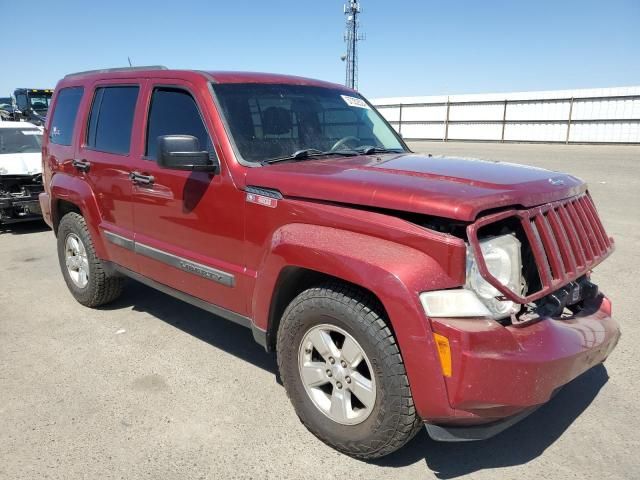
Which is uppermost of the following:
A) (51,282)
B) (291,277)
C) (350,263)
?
(350,263)

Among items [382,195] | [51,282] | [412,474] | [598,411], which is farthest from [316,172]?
[51,282]

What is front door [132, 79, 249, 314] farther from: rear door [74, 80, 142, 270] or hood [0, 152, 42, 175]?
hood [0, 152, 42, 175]

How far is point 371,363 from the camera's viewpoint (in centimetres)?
241

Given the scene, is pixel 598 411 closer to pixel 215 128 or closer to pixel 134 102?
pixel 215 128

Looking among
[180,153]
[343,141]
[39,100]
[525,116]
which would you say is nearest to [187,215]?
[180,153]

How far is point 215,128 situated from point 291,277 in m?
1.13

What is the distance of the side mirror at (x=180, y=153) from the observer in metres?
2.99

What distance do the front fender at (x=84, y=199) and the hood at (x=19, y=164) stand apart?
4567mm

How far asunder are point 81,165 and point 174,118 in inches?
54.7

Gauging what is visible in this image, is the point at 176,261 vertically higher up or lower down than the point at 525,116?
lower down

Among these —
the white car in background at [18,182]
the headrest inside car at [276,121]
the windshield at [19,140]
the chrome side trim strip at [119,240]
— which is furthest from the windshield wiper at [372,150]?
the windshield at [19,140]

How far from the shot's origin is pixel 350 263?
239 centimetres

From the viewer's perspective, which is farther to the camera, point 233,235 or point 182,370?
point 182,370

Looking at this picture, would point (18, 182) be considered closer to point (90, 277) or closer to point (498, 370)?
point (90, 277)
